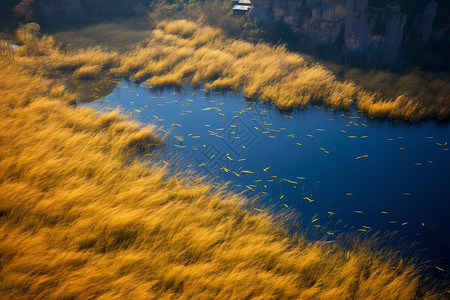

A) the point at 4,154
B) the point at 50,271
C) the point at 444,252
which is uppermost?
the point at 4,154

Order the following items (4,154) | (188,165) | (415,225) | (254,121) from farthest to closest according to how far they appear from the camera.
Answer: (254,121) → (188,165) → (4,154) → (415,225)

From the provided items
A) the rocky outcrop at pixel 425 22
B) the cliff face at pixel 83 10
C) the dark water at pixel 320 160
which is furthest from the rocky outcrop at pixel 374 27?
the cliff face at pixel 83 10

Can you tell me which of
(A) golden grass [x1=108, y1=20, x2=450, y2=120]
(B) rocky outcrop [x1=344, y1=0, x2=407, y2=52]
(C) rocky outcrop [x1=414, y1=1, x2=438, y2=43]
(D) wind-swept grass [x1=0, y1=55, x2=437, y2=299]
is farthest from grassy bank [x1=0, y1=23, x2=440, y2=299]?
(C) rocky outcrop [x1=414, y1=1, x2=438, y2=43]

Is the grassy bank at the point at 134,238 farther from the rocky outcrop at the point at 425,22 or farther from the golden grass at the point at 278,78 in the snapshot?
the rocky outcrop at the point at 425,22

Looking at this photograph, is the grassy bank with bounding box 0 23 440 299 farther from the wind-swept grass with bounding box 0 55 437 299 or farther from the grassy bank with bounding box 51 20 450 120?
the grassy bank with bounding box 51 20 450 120

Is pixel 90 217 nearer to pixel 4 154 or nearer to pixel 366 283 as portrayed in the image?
pixel 4 154

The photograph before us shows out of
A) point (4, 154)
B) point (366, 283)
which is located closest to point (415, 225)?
point (366, 283)
